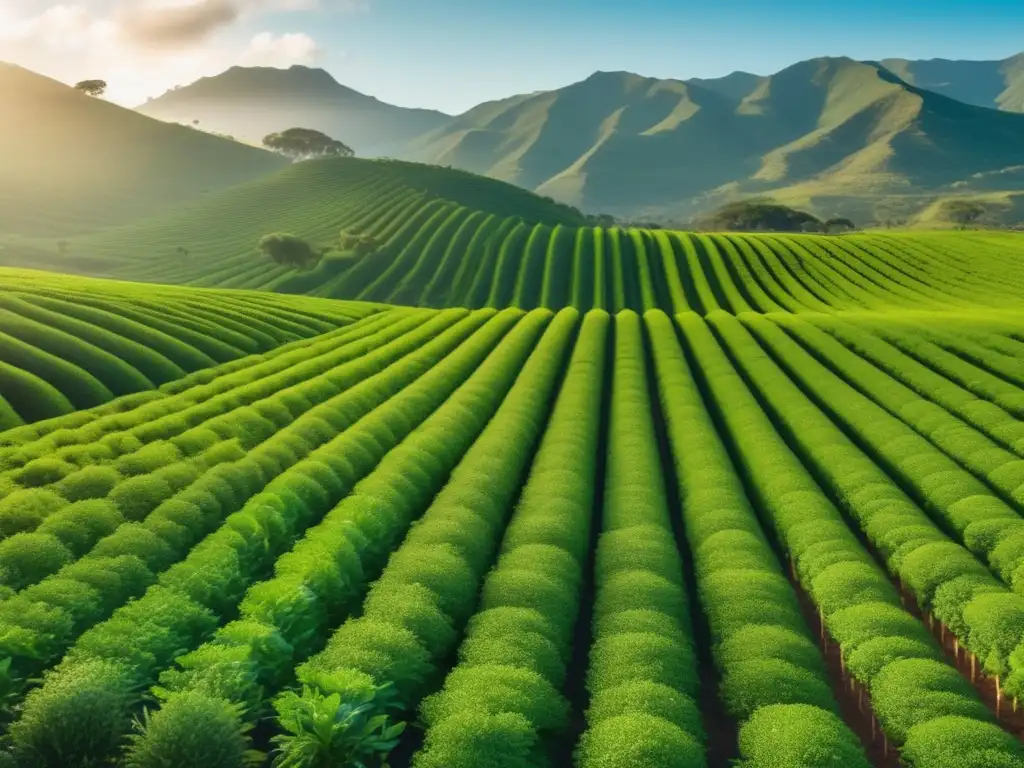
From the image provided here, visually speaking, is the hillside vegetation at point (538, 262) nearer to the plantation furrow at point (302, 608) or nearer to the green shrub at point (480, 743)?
the plantation furrow at point (302, 608)

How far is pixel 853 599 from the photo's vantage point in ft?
63.9

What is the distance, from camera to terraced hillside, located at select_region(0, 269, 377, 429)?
1354 inches

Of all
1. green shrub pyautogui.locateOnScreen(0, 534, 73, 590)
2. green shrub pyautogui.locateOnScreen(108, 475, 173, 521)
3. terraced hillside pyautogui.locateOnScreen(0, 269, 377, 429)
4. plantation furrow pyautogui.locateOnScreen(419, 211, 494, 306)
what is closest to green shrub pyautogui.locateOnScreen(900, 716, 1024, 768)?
green shrub pyautogui.locateOnScreen(0, 534, 73, 590)

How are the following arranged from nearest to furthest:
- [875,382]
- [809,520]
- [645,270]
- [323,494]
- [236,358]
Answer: [809,520], [323,494], [875,382], [236,358], [645,270]

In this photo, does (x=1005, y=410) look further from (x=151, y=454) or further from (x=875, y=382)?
(x=151, y=454)

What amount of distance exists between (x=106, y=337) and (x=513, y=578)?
2972 cm

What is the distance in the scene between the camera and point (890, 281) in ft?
295

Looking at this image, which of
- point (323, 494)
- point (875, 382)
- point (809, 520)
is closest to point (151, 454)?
point (323, 494)

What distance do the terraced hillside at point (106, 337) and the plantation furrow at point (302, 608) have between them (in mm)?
15792

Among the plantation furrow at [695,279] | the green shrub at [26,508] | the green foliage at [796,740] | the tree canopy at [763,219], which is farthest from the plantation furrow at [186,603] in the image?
the tree canopy at [763,219]

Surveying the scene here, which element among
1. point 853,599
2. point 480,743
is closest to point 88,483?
point 480,743

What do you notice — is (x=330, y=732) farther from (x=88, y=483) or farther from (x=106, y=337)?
(x=106, y=337)

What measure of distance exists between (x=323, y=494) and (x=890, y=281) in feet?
272

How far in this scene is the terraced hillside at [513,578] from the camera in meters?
14.3
